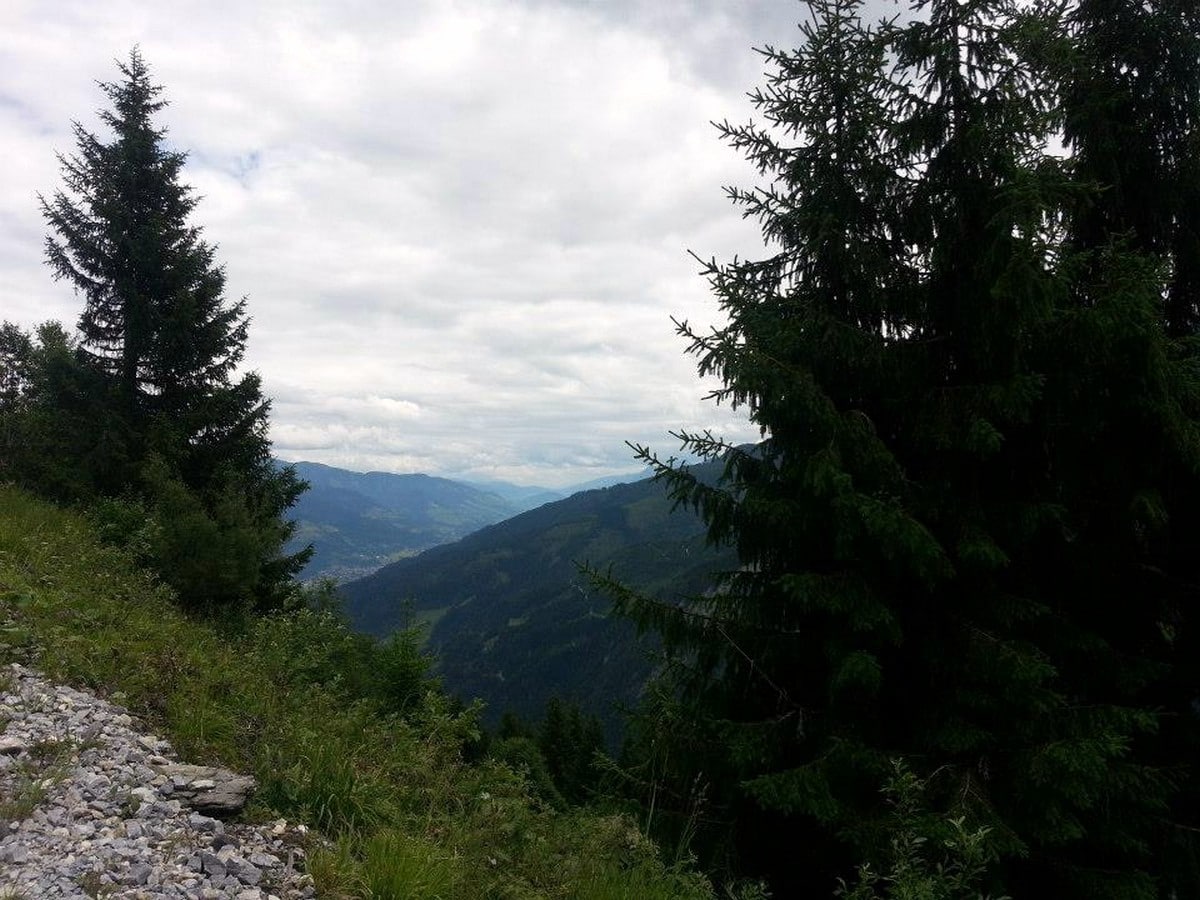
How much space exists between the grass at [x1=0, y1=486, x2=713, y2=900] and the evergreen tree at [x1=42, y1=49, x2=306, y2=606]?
10.7 metres

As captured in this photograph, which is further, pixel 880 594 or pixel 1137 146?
pixel 1137 146

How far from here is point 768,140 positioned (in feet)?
25.9

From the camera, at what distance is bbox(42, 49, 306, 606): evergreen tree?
56.9 ft

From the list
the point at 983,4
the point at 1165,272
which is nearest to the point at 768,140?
the point at 983,4

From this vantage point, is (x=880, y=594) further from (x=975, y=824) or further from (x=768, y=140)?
(x=768, y=140)

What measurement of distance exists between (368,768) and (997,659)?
223 inches

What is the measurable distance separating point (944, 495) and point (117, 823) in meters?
7.17

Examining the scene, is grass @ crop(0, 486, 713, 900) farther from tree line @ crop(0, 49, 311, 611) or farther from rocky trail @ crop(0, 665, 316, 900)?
tree line @ crop(0, 49, 311, 611)

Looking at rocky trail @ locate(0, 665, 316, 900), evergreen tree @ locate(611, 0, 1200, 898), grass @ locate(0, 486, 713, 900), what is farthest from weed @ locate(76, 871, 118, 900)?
evergreen tree @ locate(611, 0, 1200, 898)

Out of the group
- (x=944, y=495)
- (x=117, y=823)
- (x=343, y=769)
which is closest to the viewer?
(x=117, y=823)

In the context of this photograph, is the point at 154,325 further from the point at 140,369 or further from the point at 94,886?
the point at 94,886

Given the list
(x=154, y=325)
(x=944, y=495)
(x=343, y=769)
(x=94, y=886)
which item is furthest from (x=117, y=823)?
(x=154, y=325)

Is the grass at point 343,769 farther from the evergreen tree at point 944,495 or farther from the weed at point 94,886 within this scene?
the evergreen tree at point 944,495

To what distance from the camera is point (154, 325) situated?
17953 millimetres
